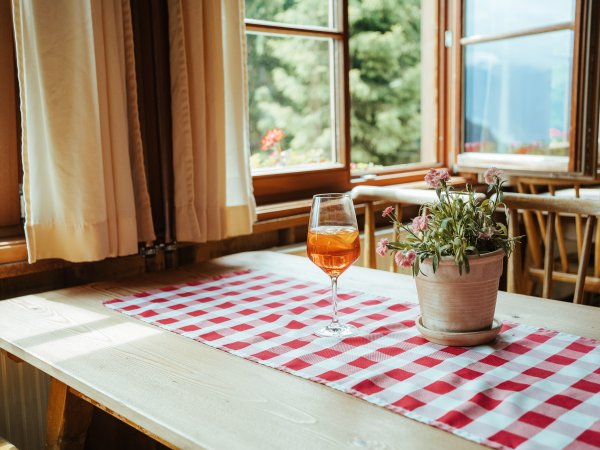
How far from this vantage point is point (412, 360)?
1.00 metres

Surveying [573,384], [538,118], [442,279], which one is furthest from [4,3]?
[538,118]

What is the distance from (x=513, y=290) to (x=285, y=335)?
33.2 inches

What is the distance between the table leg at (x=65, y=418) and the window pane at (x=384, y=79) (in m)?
4.54

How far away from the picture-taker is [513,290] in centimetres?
176

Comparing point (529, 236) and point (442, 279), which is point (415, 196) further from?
point (529, 236)

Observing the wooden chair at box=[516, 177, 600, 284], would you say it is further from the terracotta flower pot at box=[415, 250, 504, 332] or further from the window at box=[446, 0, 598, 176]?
the terracotta flower pot at box=[415, 250, 504, 332]

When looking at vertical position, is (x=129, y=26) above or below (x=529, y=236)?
above

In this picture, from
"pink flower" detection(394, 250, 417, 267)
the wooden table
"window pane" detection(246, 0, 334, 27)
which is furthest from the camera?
"window pane" detection(246, 0, 334, 27)

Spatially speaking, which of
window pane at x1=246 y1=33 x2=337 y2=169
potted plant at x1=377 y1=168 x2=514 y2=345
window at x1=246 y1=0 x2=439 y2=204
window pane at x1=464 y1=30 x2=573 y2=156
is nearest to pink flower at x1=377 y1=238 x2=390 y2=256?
potted plant at x1=377 y1=168 x2=514 y2=345

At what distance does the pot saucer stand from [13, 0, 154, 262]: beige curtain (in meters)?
0.97

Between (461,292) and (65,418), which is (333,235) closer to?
(461,292)

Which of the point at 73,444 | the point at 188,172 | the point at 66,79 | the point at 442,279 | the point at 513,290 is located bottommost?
the point at 73,444

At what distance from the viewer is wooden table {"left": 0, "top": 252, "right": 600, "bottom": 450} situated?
789 mm

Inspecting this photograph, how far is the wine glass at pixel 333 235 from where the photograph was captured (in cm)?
113
